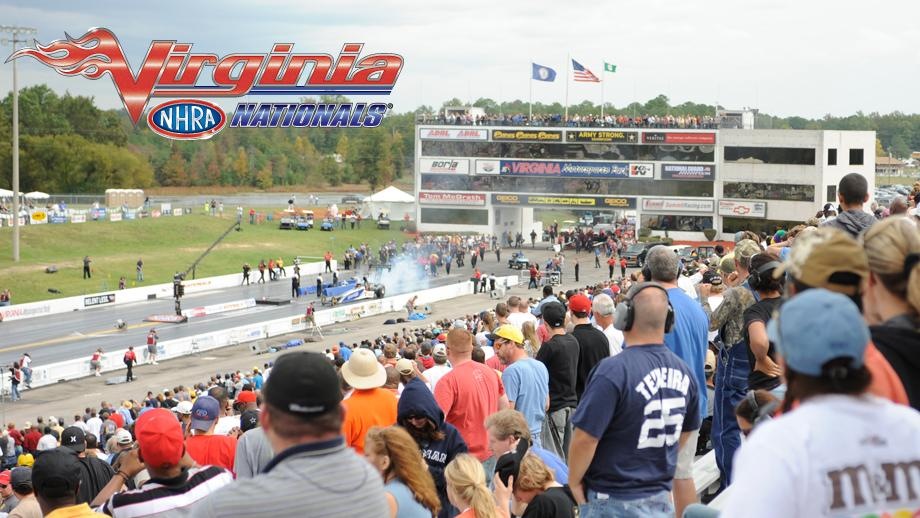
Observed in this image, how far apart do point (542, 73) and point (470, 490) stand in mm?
85846

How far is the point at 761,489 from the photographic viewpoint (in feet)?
9.41

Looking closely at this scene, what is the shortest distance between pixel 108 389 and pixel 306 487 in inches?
1325

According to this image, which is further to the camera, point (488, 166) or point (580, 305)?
point (488, 166)

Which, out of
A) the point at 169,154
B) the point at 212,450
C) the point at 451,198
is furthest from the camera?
the point at 169,154

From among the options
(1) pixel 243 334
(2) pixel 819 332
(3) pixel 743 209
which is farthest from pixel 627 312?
(3) pixel 743 209

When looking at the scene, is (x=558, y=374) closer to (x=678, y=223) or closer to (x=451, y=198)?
(x=678, y=223)

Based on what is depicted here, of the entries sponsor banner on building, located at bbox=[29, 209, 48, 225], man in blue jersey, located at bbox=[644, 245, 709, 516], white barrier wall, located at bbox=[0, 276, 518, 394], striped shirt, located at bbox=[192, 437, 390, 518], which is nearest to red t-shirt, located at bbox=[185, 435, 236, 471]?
man in blue jersey, located at bbox=[644, 245, 709, 516]

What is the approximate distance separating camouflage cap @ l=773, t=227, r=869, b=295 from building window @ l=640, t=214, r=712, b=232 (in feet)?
263

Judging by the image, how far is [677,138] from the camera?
268ft

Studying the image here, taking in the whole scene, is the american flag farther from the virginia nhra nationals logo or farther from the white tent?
the virginia nhra nationals logo

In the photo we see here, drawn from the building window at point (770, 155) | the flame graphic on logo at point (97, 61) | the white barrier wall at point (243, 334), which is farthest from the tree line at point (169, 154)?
the white barrier wall at point (243, 334)

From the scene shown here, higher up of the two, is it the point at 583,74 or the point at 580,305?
the point at 583,74

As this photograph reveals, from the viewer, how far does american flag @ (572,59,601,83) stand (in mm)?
83500

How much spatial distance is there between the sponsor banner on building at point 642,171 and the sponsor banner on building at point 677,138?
5.97ft
